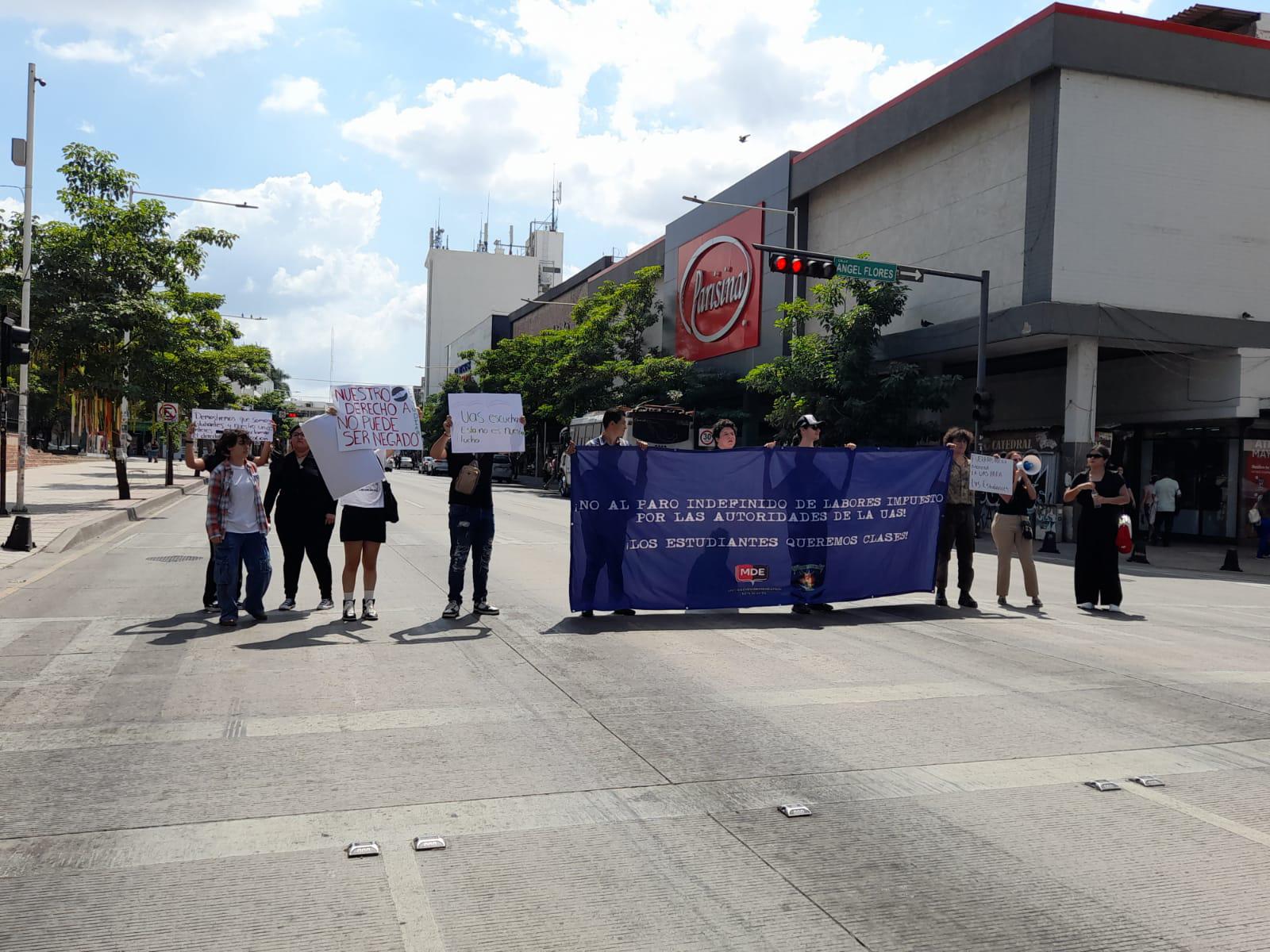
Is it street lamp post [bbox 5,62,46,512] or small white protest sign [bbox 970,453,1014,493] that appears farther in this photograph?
street lamp post [bbox 5,62,46,512]

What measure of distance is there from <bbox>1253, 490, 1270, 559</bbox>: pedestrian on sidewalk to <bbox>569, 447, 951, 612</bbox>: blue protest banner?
15.5 m

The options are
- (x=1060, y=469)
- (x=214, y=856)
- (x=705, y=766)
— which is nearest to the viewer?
(x=214, y=856)

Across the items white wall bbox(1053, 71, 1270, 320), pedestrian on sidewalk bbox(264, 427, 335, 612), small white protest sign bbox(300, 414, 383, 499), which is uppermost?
white wall bbox(1053, 71, 1270, 320)

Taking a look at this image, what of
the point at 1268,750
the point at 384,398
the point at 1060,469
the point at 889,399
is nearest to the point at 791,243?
the point at 889,399

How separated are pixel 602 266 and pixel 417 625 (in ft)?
198

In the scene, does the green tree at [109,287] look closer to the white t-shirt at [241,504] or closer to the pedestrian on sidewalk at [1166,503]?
the white t-shirt at [241,504]

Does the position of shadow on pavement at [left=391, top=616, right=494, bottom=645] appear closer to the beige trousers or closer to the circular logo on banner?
the beige trousers

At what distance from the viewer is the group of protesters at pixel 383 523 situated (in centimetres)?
Answer: 927

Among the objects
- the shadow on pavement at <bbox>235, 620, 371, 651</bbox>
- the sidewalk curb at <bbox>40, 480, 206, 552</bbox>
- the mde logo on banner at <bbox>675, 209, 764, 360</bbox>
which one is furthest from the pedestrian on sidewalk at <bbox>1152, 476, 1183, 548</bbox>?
the sidewalk curb at <bbox>40, 480, 206, 552</bbox>

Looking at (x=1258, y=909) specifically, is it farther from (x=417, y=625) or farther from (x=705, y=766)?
(x=417, y=625)

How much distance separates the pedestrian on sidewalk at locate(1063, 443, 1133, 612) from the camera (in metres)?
11.4

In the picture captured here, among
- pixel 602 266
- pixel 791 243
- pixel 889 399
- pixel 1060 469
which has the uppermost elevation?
pixel 602 266

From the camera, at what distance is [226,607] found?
29.7 ft

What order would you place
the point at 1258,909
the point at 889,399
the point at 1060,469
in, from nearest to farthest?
the point at 1258,909 < the point at 1060,469 < the point at 889,399
